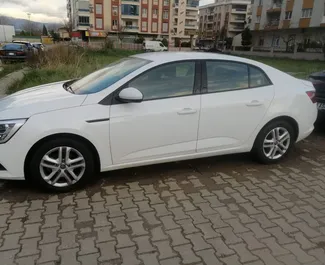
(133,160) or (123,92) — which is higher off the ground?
(123,92)

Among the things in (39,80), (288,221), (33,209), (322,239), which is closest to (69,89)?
(33,209)

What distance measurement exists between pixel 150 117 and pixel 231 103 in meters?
1.11

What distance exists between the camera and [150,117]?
3.42 meters

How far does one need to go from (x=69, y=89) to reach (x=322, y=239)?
10.7 feet

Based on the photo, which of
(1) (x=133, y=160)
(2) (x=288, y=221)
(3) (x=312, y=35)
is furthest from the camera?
(3) (x=312, y=35)

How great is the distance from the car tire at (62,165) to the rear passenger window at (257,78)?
92.4 inches

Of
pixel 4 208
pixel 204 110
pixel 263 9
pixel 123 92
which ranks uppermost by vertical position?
pixel 263 9

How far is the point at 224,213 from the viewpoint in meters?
3.11

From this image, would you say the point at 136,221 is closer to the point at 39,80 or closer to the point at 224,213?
the point at 224,213

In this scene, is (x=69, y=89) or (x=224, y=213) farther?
(x=69, y=89)

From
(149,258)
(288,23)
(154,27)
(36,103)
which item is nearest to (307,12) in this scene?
(288,23)

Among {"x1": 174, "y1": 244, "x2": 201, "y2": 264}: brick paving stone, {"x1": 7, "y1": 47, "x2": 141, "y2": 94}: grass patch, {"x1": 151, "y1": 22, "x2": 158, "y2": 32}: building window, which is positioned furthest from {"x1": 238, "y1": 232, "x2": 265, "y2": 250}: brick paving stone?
{"x1": 151, "y1": 22, "x2": 158, "y2": 32}: building window

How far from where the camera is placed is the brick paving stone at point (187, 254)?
243cm

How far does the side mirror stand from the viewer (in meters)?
3.26
